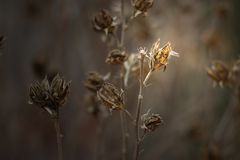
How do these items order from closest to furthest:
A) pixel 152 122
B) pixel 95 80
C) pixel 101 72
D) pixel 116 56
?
pixel 152 122 < pixel 116 56 < pixel 95 80 < pixel 101 72

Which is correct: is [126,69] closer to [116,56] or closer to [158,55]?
[116,56]

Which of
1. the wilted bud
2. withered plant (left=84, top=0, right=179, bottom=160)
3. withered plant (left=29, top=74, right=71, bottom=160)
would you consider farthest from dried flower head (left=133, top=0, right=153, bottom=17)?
withered plant (left=29, top=74, right=71, bottom=160)

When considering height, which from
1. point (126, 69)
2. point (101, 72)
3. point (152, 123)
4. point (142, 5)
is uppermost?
point (101, 72)

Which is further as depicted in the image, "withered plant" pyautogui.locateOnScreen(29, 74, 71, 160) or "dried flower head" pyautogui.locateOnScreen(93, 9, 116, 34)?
"dried flower head" pyautogui.locateOnScreen(93, 9, 116, 34)

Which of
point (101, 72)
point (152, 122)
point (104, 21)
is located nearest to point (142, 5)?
point (104, 21)

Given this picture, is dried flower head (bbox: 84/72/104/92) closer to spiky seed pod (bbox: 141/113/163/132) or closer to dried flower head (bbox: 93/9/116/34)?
dried flower head (bbox: 93/9/116/34)

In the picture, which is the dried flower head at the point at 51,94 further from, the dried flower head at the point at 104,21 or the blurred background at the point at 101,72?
the blurred background at the point at 101,72

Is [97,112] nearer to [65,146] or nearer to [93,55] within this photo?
[65,146]
